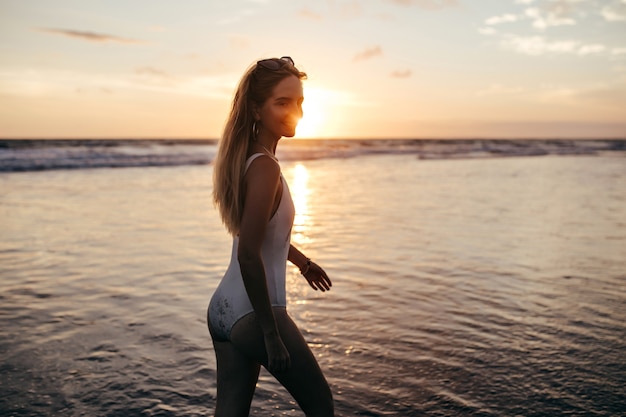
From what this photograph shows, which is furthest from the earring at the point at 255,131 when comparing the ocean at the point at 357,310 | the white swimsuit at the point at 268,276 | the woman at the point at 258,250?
the ocean at the point at 357,310

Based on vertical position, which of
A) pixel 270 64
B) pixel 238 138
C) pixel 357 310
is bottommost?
pixel 357 310

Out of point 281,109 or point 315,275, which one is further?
point 315,275

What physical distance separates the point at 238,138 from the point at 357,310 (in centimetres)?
422

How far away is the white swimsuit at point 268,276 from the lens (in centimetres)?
227

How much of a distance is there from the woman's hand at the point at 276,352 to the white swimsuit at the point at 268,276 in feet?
0.51

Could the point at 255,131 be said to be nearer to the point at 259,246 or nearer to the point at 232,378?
the point at 259,246

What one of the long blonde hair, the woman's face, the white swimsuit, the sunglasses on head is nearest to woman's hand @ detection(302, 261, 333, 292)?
the white swimsuit

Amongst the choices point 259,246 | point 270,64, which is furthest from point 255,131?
point 259,246

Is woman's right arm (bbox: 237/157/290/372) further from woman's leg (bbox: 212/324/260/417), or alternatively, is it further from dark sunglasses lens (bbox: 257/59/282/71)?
dark sunglasses lens (bbox: 257/59/282/71)

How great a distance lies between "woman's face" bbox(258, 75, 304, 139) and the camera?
2352 millimetres

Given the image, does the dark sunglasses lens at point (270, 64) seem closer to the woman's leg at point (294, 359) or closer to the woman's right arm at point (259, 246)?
the woman's right arm at point (259, 246)

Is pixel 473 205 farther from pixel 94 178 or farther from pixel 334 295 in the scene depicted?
pixel 94 178

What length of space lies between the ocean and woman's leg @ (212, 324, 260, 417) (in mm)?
1635

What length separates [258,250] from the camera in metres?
2.13
